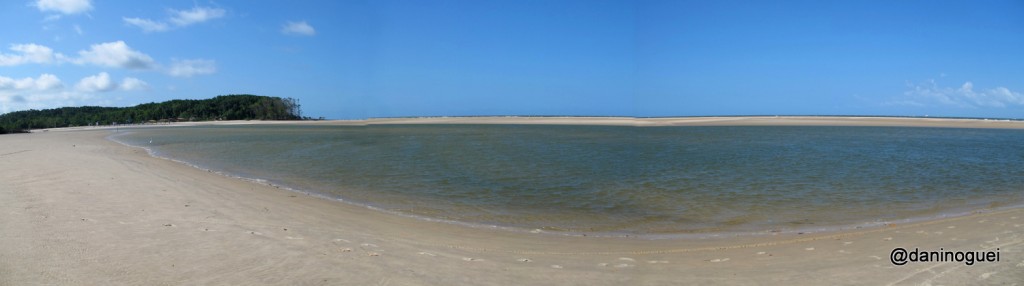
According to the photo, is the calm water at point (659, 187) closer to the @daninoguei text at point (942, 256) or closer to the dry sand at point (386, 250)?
the dry sand at point (386, 250)

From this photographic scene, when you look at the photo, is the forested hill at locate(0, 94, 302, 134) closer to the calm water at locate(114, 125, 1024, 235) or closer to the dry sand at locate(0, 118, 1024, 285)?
the calm water at locate(114, 125, 1024, 235)

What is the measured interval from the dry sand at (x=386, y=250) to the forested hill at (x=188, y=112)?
90.2 m

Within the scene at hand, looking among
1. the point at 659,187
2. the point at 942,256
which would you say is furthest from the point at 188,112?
the point at 942,256

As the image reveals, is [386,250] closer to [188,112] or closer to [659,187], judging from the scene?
[659,187]

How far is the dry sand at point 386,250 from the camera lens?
444cm

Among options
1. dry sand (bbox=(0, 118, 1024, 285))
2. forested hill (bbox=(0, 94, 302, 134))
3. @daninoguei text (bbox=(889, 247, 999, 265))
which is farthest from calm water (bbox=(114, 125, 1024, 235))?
forested hill (bbox=(0, 94, 302, 134))

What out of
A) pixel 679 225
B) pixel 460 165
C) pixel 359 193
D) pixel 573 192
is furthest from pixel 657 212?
pixel 460 165

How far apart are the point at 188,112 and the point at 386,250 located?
337 ft

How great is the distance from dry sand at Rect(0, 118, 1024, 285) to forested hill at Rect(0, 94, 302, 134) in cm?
9018

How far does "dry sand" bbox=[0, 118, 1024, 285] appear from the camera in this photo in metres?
4.44

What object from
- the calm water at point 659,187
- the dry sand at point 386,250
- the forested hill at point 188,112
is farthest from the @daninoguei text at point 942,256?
the forested hill at point 188,112

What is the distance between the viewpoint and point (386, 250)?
215 inches

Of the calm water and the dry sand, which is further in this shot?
the calm water

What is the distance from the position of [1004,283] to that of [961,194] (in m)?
7.76
